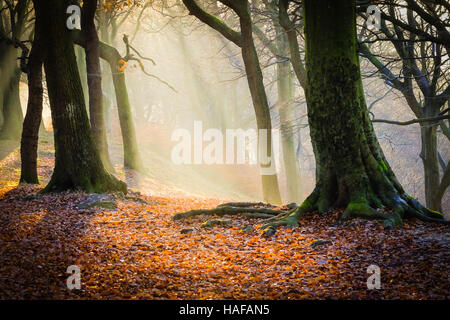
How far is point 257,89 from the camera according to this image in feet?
40.3

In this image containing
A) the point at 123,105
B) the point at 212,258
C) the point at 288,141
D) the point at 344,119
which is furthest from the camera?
the point at 288,141

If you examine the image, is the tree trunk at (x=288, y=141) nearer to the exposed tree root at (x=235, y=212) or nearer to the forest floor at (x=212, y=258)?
the exposed tree root at (x=235, y=212)

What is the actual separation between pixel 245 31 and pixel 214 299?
923 cm

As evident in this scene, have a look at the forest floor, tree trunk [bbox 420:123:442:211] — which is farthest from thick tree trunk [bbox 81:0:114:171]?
tree trunk [bbox 420:123:442:211]

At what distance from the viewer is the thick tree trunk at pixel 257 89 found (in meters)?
11.8

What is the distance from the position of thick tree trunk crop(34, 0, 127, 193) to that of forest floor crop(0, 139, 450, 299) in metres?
1.84

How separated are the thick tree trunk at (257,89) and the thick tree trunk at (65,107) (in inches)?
197

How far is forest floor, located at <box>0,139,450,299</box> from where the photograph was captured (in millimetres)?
4395

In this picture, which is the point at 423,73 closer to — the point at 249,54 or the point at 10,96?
the point at 249,54

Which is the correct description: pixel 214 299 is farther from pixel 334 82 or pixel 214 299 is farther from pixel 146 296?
pixel 334 82

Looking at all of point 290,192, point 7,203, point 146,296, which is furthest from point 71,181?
point 290,192

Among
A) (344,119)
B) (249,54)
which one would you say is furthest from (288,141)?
(344,119)

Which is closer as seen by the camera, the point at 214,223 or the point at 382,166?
the point at 382,166

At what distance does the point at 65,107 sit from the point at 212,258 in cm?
601
